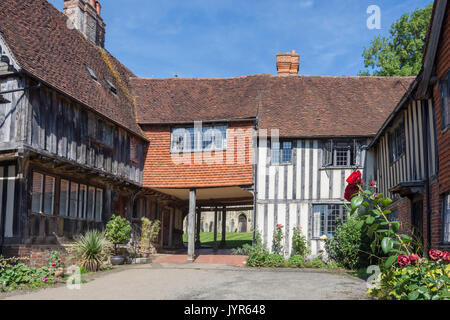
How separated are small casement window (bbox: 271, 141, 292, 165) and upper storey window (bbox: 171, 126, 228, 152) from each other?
182 cm

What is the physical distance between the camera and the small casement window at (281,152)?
18.2m

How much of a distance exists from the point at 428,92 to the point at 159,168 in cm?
1086

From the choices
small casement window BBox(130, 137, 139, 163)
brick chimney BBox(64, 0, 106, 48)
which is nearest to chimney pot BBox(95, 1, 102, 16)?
brick chimney BBox(64, 0, 106, 48)

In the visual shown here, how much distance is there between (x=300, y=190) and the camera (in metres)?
17.9

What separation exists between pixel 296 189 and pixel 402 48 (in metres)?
16.2

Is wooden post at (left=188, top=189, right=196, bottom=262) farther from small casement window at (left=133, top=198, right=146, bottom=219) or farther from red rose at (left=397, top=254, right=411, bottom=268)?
red rose at (left=397, top=254, right=411, bottom=268)

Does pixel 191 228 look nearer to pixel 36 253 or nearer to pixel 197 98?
pixel 197 98

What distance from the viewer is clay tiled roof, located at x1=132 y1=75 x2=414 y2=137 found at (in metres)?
18.4

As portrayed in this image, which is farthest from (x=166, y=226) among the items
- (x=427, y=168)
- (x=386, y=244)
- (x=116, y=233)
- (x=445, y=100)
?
(x=386, y=244)

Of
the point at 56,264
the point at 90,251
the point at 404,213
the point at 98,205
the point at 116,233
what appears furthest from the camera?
the point at 98,205

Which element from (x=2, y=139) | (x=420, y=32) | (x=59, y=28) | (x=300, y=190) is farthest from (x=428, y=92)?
(x=420, y=32)

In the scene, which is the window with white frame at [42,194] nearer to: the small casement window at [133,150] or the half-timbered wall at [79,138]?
the half-timbered wall at [79,138]

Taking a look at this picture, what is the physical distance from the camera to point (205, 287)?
10703 millimetres

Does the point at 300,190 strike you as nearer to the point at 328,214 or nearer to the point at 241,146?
the point at 328,214
